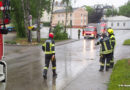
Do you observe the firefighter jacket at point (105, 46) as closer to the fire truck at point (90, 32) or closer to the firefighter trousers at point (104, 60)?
the firefighter trousers at point (104, 60)

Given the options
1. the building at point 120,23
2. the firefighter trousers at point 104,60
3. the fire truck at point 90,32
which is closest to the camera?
the firefighter trousers at point 104,60

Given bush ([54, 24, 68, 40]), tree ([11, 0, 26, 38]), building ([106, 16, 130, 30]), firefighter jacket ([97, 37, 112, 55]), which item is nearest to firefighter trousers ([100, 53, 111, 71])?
firefighter jacket ([97, 37, 112, 55])

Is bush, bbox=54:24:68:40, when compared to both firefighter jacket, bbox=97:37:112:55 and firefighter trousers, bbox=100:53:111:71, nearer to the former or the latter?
firefighter trousers, bbox=100:53:111:71

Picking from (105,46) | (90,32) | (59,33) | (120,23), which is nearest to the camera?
(105,46)

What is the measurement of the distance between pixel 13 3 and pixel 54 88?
2528 centimetres

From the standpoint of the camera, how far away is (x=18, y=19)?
32062 mm

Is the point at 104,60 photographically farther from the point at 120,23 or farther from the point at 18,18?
the point at 120,23

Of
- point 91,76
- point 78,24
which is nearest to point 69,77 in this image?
point 91,76

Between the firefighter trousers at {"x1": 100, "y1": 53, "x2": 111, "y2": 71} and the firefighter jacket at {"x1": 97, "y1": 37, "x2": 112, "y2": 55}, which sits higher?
the firefighter jacket at {"x1": 97, "y1": 37, "x2": 112, "y2": 55}

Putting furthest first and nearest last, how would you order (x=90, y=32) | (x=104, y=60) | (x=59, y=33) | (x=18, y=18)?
1. (x=90, y=32)
2. (x=18, y=18)
3. (x=59, y=33)
4. (x=104, y=60)

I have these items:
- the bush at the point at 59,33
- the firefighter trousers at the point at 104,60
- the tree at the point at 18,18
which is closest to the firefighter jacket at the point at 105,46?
the firefighter trousers at the point at 104,60

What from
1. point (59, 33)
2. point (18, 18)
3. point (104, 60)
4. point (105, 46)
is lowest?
point (104, 60)

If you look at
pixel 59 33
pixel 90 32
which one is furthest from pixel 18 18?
pixel 90 32

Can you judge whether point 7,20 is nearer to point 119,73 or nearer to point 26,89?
point 26,89
